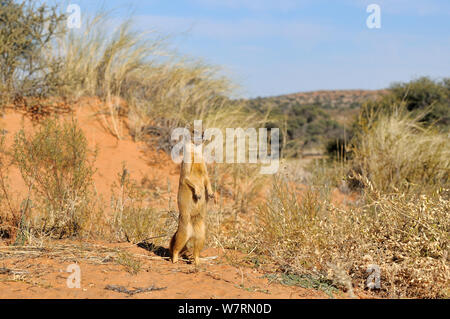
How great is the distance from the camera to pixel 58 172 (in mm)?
5688

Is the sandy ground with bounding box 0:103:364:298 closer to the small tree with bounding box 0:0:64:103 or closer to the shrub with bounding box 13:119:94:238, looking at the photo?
the shrub with bounding box 13:119:94:238

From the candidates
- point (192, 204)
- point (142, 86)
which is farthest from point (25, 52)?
point (192, 204)

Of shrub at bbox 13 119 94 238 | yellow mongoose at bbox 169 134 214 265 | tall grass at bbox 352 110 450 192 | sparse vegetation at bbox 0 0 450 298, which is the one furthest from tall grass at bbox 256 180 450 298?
tall grass at bbox 352 110 450 192

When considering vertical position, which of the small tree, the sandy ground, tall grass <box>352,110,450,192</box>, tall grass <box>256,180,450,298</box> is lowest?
the sandy ground

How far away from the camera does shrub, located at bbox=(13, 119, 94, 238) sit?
17.0 feet

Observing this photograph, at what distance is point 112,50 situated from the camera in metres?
10.2

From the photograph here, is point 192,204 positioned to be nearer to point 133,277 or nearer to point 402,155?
point 133,277

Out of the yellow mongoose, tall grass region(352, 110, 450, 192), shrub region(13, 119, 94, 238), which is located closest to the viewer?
the yellow mongoose

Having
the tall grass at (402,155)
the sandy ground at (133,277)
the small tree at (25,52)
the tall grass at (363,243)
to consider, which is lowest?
the sandy ground at (133,277)

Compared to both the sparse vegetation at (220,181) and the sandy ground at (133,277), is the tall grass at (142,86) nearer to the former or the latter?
the sparse vegetation at (220,181)

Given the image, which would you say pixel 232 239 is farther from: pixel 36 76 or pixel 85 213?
pixel 36 76

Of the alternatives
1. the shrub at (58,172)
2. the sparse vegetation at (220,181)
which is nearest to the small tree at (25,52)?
the sparse vegetation at (220,181)

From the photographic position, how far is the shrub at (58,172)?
17.0 ft

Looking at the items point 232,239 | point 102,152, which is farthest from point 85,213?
point 102,152
